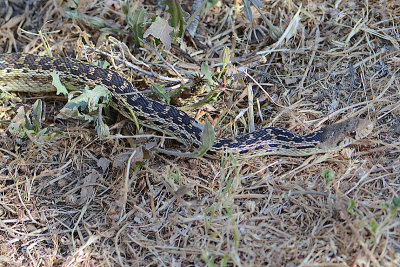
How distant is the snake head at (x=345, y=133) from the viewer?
4.07 meters

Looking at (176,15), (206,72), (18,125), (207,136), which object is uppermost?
(176,15)

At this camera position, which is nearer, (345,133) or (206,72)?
(345,133)

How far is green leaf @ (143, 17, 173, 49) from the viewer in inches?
176

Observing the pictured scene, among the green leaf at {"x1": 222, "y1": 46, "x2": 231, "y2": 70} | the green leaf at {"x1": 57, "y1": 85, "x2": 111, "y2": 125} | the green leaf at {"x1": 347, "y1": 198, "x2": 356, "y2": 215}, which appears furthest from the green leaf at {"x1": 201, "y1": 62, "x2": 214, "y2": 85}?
the green leaf at {"x1": 347, "y1": 198, "x2": 356, "y2": 215}

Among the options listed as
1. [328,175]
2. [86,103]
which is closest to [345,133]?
[328,175]

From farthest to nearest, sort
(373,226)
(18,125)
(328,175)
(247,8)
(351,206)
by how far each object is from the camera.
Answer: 1. (247,8)
2. (18,125)
3. (328,175)
4. (351,206)
5. (373,226)

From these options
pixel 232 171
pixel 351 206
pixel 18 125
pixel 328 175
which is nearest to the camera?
pixel 351 206

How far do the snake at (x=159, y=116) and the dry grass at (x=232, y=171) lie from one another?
0.15 metres

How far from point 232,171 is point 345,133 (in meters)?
1.26

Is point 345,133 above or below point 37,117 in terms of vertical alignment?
above

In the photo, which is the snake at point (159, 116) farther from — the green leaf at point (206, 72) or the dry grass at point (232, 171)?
the green leaf at point (206, 72)

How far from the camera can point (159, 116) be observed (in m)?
4.45

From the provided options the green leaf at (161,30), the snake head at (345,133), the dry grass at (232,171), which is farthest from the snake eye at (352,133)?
the green leaf at (161,30)

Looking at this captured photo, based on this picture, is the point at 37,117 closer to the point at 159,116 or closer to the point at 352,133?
the point at 159,116
